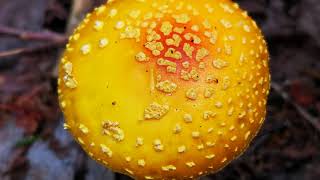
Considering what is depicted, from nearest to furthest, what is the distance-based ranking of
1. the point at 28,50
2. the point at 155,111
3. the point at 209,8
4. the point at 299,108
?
1. the point at 155,111
2. the point at 209,8
3. the point at 299,108
4. the point at 28,50

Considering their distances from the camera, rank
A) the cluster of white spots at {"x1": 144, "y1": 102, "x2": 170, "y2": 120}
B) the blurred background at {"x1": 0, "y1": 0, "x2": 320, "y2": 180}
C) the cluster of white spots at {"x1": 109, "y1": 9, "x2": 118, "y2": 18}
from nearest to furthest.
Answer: the cluster of white spots at {"x1": 144, "y1": 102, "x2": 170, "y2": 120} → the cluster of white spots at {"x1": 109, "y1": 9, "x2": 118, "y2": 18} → the blurred background at {"x1": 0, "y1": 0, "x2": 320, "y2": 180}

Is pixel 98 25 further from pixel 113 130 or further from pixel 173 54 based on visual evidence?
pixel 113 130

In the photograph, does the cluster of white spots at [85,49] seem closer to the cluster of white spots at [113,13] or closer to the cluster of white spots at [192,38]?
the cluster of white spots at [113,13]

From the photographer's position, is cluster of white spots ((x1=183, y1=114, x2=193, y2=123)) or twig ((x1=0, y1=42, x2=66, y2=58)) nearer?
cluster of white spots ((x1=183, y1=114, x2=193, y2=123))

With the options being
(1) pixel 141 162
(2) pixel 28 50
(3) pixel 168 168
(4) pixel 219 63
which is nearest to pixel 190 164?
(3) pixel 168 168

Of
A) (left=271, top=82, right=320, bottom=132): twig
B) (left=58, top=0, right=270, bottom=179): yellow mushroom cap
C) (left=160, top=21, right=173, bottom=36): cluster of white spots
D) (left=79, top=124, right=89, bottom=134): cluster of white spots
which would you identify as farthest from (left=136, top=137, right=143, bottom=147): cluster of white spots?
(left=271, top=82, right=320, bottom=132): twig

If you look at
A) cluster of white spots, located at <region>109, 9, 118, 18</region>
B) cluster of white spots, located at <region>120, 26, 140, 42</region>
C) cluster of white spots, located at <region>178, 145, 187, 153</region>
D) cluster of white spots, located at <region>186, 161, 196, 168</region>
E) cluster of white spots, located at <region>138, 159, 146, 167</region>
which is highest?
cluster of white spots, located at <region>109, 9, 118, 18</region>

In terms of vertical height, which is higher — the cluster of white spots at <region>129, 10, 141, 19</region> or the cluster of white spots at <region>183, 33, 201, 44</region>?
the cluster of white spots at <region>129, 10, 141, 19</region>

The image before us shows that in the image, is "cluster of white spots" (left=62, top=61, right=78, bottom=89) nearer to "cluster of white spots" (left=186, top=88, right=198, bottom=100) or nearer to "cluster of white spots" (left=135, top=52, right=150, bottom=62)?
"cluster of white spots" (left=135, top=52, right=150, bottom=62)
